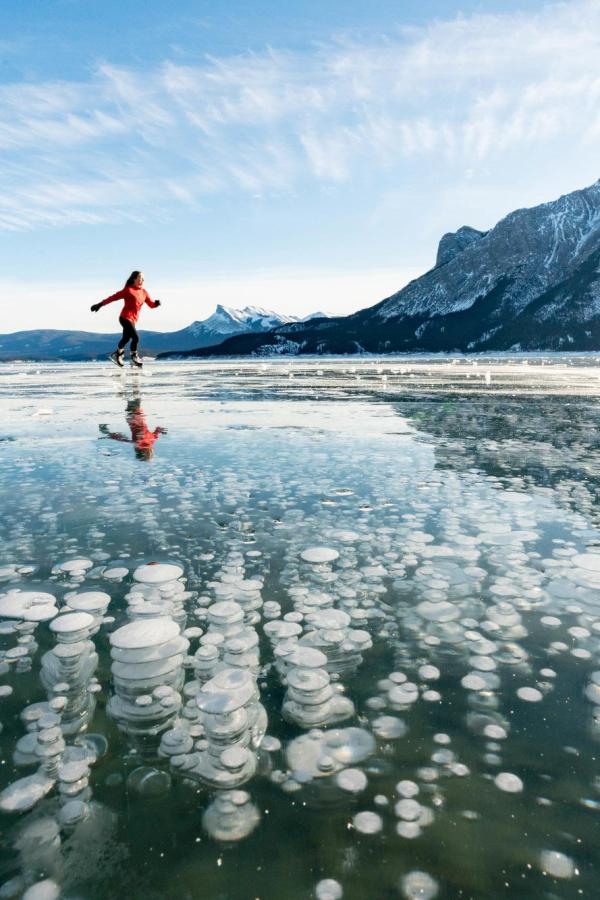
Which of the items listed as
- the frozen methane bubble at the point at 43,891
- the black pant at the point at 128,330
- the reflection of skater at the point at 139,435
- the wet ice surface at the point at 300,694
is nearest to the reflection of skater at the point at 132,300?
the black pant at the point at 128,330

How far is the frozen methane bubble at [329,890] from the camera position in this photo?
2.05 meters

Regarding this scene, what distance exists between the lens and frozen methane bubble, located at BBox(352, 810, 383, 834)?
234cm

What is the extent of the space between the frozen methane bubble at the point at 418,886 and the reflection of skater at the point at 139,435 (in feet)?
31.6

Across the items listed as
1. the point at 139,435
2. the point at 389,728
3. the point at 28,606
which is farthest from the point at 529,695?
the point at 139,435

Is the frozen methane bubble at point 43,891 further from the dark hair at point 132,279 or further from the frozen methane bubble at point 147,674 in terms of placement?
the dark hair at point 132,279

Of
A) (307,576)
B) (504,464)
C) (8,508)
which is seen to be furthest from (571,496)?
(8,508)

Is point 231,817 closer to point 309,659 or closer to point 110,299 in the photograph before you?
point 309,659

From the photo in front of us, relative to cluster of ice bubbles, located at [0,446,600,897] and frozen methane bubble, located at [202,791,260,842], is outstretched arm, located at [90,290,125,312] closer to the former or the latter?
cluster of ice bubbles, located at [0,446,600,897]

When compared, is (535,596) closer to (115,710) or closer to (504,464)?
(115,710)

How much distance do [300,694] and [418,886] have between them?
1301 mm

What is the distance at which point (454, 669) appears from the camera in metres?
3.54

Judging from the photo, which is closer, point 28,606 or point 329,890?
point 329,890

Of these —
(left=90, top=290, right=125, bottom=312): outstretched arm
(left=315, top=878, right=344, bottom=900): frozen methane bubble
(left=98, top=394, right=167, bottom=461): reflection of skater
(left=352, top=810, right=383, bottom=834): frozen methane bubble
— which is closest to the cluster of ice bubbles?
(left=352, top=810, right=383, bottom=834): frozen methane bubble

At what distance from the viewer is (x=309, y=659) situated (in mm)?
Answer: 3617
